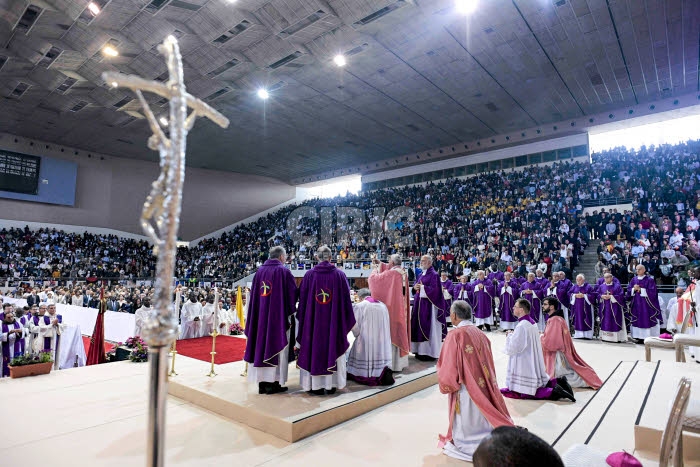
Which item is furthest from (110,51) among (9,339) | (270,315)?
(270,315)

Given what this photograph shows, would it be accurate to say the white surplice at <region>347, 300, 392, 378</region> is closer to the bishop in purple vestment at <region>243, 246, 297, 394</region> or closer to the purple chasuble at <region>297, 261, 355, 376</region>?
the purple chasuble at <region>297, 261, 355, 376</region>

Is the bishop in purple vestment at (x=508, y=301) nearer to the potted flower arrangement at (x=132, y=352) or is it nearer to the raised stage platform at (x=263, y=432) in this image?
the raised stage platform at (x=263, y=432)

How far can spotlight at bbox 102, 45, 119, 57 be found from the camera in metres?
13.0

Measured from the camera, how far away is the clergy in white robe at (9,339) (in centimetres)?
727

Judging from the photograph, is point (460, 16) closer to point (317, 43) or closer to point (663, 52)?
point (317, 43)

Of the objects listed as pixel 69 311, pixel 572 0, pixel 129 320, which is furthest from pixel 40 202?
pixel 572 0

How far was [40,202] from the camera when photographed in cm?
2256

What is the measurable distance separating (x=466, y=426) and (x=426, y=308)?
309 cm

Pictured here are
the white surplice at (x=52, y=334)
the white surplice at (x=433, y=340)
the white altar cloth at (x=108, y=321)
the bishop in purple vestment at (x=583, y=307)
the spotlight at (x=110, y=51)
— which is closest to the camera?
the white surplice at (x=433, y=340)

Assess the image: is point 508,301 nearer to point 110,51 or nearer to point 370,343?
point 370,343

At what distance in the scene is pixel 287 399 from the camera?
182 inches

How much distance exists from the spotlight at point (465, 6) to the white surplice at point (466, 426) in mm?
10808

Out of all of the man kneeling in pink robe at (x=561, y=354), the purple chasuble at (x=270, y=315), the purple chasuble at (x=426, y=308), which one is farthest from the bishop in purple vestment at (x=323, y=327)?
the man kneeling in pink robe at (x=561, y=354)

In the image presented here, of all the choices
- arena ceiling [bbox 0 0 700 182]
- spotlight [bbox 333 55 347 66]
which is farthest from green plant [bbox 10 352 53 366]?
spotlight [bbox 333 55 347 66]
